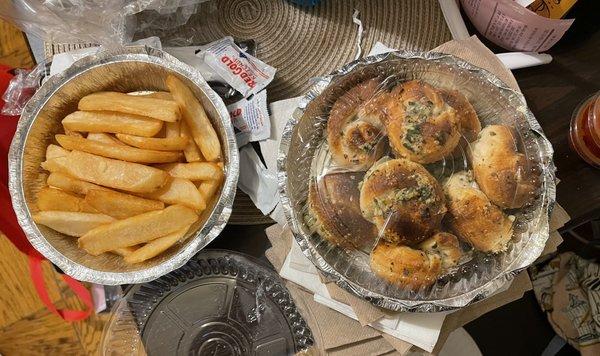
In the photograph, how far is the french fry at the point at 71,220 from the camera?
96 cm

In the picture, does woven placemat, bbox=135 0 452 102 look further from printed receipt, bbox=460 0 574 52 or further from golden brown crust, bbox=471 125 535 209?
golden brown crust, bbox=471 125 535 209

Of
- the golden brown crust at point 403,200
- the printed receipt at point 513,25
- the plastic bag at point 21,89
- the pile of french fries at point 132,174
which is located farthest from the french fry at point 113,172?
the printed receipt at point 513,25

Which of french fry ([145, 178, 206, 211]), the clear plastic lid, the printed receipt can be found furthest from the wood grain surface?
the printed receipt

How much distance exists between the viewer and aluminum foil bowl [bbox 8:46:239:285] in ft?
3.21

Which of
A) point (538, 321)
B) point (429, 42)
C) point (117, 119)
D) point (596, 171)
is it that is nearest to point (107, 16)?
point (117, 119)

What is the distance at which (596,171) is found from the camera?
1050mm

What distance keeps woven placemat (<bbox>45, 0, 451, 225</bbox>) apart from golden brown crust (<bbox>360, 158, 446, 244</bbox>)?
1.03 feet

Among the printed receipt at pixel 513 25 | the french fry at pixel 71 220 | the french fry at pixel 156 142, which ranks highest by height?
the printed receipt at pixel 513 25

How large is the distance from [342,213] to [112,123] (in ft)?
1.31

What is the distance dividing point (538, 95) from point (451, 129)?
299 millimetres

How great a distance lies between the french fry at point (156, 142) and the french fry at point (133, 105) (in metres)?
0.03

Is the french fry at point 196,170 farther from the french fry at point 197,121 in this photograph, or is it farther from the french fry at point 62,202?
the french fry at point 62,202

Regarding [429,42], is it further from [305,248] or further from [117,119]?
[117,119]

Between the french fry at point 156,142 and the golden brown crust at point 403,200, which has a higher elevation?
the golden brown crust at point 403,200
